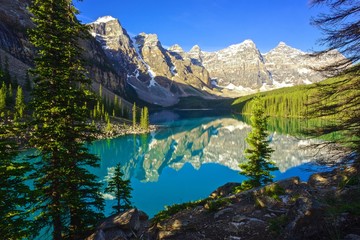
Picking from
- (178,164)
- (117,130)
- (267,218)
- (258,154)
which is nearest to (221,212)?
(267,218)

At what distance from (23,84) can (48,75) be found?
99.1 m

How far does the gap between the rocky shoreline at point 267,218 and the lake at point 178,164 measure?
13.9 metres

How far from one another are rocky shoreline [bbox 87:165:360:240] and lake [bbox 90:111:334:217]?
13910mm

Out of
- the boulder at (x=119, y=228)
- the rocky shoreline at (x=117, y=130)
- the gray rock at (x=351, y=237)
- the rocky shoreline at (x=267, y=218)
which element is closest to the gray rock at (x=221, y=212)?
the rocky shoreline at (x=267, y=218)

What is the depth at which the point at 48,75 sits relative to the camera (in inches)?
545

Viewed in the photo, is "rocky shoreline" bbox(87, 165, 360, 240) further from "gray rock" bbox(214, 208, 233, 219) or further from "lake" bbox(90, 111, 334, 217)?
"lake" bbox(90, 111, 334, 217)

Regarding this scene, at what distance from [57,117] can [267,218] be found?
39.5 ft

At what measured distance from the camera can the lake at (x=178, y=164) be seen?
39250 mm

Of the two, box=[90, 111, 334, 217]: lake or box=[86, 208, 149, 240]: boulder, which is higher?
box=[86, 208, 149, 240]: boulder

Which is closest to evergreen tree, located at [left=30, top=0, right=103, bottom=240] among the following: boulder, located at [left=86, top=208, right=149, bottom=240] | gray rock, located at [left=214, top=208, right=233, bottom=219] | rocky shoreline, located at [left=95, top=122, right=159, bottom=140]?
boulder, located at [left=86, top=208, right=149, bottom=240]

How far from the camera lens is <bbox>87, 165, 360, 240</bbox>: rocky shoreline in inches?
336

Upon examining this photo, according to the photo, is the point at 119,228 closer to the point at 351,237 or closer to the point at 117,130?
the point at 351,237

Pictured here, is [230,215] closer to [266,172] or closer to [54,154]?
[54,154]

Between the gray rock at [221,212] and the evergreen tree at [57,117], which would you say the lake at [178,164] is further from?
the evergreen tree at [57,117]
